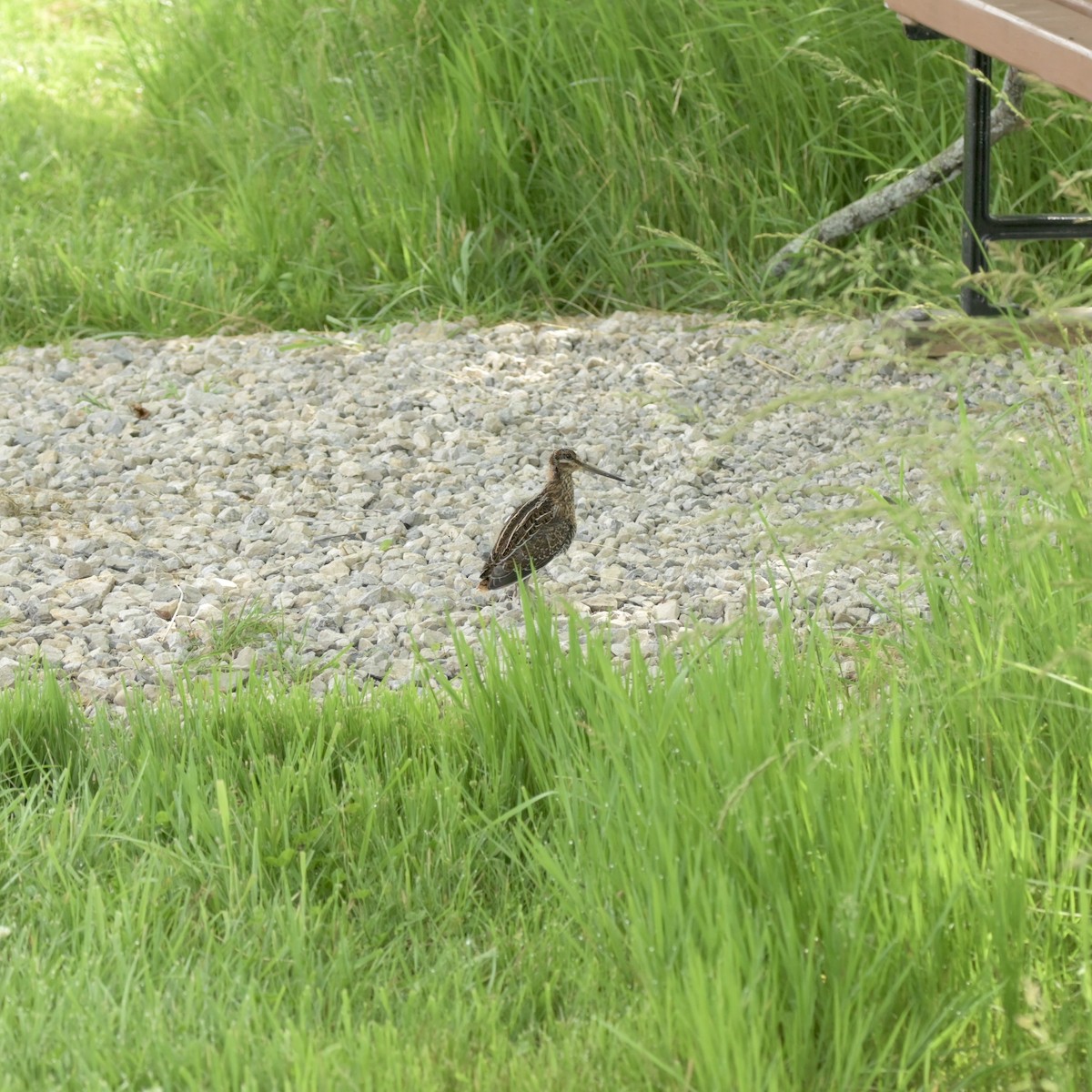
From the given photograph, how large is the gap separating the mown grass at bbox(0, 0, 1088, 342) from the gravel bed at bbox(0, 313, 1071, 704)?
0.31 meters

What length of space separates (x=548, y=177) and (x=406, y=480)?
1.99m

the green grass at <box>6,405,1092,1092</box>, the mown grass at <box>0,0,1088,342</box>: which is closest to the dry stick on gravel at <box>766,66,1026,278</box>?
the mown grass at <box>0,0,1088,342</box>

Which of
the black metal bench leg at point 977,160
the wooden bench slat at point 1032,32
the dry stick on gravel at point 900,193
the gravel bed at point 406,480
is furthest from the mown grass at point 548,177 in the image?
the wooden bench slat at point 1032,32

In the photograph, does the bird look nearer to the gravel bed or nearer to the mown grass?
the gravel bed

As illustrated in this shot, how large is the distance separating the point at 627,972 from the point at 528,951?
200 mm

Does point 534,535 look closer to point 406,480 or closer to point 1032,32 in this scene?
point 406,480

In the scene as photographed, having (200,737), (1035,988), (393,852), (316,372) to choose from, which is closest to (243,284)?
(316,372)

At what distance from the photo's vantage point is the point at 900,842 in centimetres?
232

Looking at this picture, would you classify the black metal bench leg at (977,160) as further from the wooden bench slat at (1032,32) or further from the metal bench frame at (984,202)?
the wooden bench slat at (1032,32)

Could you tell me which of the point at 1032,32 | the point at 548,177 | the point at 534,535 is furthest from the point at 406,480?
the point at 1032,32

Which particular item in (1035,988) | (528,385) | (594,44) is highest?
(594,44)

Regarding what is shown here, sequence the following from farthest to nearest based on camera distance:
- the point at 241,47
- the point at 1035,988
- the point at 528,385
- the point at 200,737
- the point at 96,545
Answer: the point at 241,47, the point at 528,385, the point at 96,545, the point at 200,737, the point at 1035,988

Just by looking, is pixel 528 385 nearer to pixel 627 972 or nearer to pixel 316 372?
pixel 316 372

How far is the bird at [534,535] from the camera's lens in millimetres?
4113
